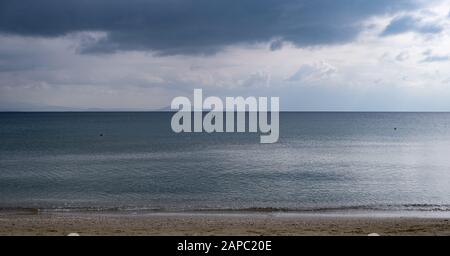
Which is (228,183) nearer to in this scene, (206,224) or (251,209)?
(251,209)

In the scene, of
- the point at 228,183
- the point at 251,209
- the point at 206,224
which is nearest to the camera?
the point at 206,224

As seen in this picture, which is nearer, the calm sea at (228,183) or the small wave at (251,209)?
the small wave at (251,209)

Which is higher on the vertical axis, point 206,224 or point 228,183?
point 206,224

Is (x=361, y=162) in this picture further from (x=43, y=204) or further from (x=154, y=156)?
(x=43, y=204)

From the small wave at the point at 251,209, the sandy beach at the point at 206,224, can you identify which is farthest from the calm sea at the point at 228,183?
the sandy beach at the point at 206,224

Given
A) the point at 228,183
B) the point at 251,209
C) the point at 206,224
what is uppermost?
the point at 206,224

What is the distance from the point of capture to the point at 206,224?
18906 mm

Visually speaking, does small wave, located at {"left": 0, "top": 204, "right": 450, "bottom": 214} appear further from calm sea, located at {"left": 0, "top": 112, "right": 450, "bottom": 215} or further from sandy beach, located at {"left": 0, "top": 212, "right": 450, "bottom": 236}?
sandy beach, located at {"left": 0, "top": 212, "right": 450, "bottom": 236}

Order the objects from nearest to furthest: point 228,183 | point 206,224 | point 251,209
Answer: point 206,224 < point 251,209 < point 228,183

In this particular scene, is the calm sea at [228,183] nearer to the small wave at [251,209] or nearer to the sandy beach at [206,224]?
the small wave at [251,209]

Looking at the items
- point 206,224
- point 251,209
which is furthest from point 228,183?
point 206,224

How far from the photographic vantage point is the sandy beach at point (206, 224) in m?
16.5

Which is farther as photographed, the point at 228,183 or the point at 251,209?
the point at 228,183
